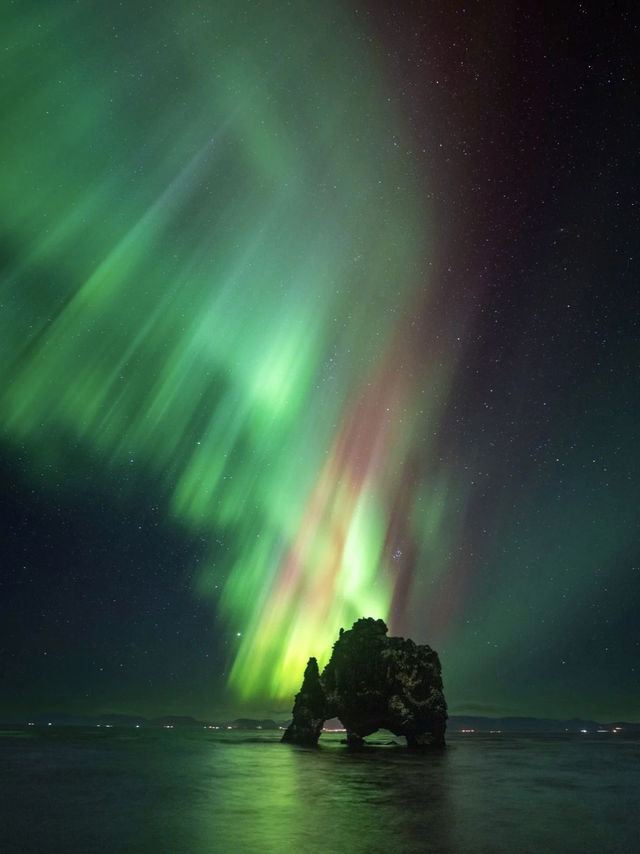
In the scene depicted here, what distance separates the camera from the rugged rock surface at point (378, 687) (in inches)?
5000

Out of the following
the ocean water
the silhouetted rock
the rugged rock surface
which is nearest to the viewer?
the ocean water

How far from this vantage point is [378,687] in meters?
126

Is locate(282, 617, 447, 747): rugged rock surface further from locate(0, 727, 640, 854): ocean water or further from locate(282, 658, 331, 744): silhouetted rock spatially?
locate(0, 727, 640, 854): ocean water

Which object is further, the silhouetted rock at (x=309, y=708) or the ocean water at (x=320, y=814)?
the silhouetted rock at (x=309, y=708)

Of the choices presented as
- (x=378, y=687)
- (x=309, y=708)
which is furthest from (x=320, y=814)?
(x=309, y=708)

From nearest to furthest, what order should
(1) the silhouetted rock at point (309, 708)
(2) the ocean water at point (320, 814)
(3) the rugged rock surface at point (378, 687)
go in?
(2) the ocean water at point (320, 814), (3) the rugged rock surface at point (378, 687), (1) the silhouetted rock at point (309, 708)

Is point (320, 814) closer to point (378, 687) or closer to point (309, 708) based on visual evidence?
point (378, 687)

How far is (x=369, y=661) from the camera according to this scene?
421 ft

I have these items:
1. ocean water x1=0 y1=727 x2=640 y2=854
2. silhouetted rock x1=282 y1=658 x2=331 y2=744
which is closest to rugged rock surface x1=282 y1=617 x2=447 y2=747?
silhouetted rock x1=282 y1=658 x2=331 y2=744

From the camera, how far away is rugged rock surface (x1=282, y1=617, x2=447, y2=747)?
127000 millimetres

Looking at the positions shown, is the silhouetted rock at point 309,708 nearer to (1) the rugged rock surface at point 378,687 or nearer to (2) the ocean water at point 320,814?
(1) the rugged rock surface at point 378,687

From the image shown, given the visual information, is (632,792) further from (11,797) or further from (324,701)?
(324,701)

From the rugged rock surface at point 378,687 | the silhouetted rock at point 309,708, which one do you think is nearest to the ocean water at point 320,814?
the rugged rock surface at point 378,687

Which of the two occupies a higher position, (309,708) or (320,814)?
(309,708)
